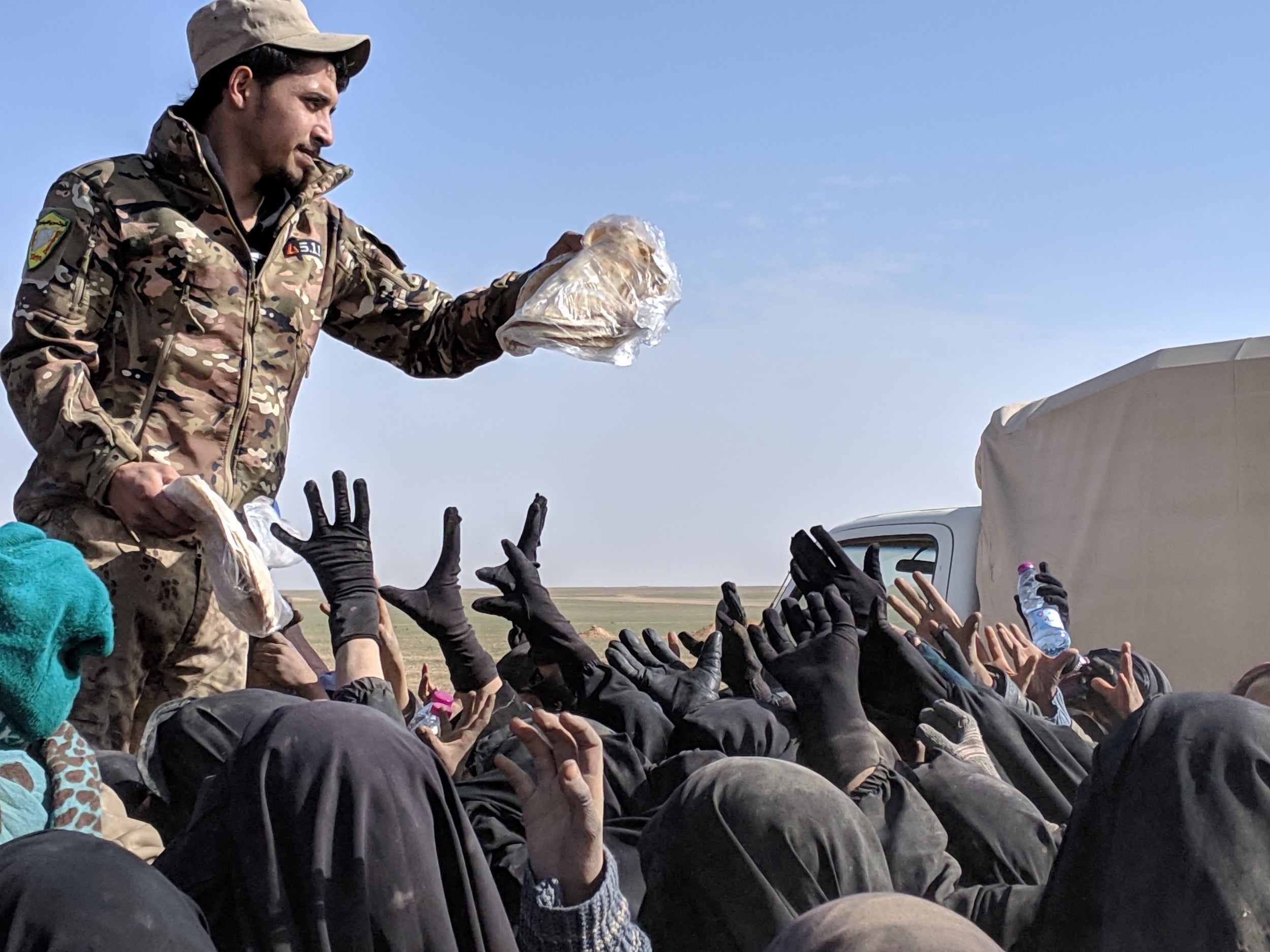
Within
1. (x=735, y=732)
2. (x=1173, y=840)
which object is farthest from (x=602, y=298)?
(x=1173, y=840)

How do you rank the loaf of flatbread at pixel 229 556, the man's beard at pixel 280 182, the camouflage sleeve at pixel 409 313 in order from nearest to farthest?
the loaf of flatbread at pixel 229 556, the man's beard at pixel 280 182, the camouflage sleeve at pixel 409 313

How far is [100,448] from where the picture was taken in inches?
106

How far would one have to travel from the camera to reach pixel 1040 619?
584 centimetres

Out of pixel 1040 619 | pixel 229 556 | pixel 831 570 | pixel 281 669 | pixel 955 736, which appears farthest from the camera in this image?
pixel 1040 619

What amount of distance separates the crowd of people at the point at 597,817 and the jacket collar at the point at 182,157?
81 centimetres

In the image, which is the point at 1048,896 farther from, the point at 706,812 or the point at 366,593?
the point at 366,593

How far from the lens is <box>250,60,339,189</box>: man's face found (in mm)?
3025

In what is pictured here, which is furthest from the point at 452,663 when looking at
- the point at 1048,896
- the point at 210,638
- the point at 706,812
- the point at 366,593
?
the point at 1048,896

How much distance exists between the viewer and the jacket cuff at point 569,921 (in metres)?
2.01

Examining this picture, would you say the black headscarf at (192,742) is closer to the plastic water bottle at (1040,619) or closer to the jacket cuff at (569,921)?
the jacket cuff at (569,921)

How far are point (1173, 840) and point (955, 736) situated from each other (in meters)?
1.01

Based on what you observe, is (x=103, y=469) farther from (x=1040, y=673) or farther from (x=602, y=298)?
(x=1040, y=673)

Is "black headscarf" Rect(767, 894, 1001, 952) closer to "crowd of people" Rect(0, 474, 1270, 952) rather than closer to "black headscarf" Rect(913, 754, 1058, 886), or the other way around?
"crowd of people" Rect(0, 474, 1270, 952)

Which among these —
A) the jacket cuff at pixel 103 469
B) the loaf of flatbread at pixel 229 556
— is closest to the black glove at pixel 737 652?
the loaf of flatbread at pixel 229 556
